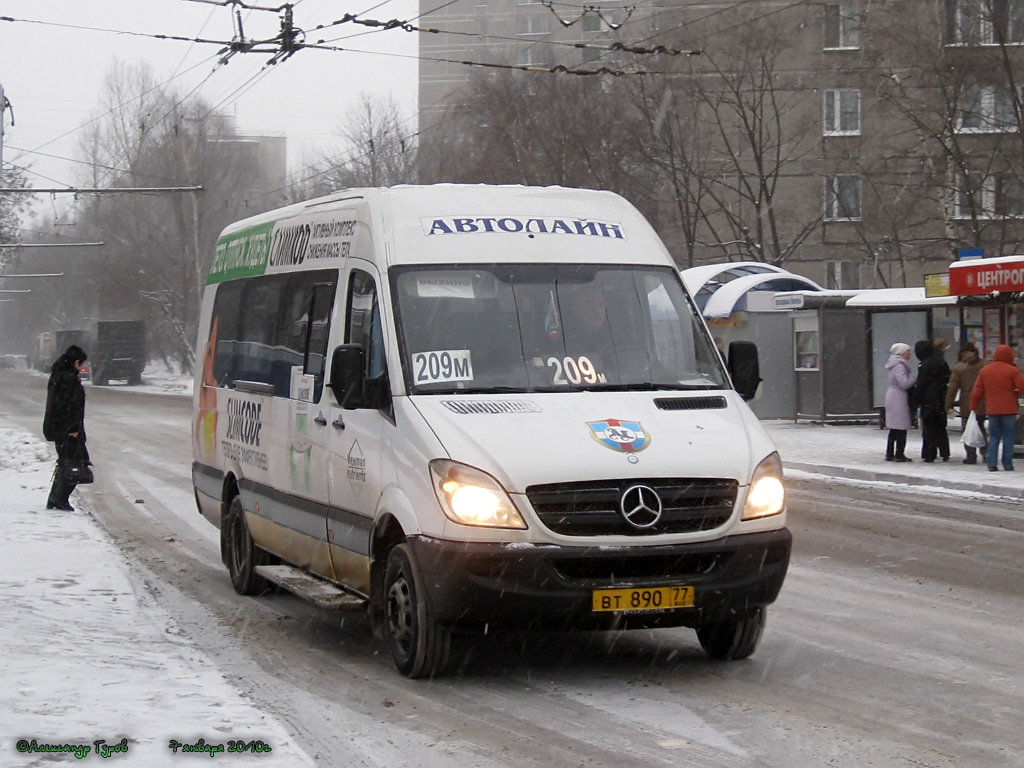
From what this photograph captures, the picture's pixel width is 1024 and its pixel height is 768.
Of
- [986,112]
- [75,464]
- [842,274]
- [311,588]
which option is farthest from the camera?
[842,274]

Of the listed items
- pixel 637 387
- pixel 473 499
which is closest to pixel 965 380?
pixel 637 387

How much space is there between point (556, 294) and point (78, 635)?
3.14 m

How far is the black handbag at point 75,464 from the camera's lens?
14.9 meters

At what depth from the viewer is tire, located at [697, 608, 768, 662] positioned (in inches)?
283

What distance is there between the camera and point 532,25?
102938mm

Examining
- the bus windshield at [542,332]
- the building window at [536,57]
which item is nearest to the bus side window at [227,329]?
the bus windshield at [542,332]

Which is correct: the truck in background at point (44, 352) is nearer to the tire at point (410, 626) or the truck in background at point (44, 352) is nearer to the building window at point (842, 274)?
the building window at point (842, 274)

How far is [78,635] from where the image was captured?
781 centimetres

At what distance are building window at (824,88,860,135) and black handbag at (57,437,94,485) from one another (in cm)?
3786

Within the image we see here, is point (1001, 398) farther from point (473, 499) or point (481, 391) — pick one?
point (473, 499)

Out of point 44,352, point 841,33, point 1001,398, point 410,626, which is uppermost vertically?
point 841,33

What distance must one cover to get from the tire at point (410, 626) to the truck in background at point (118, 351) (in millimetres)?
65634

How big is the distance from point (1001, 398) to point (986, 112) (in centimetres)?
2202

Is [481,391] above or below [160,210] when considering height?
below
